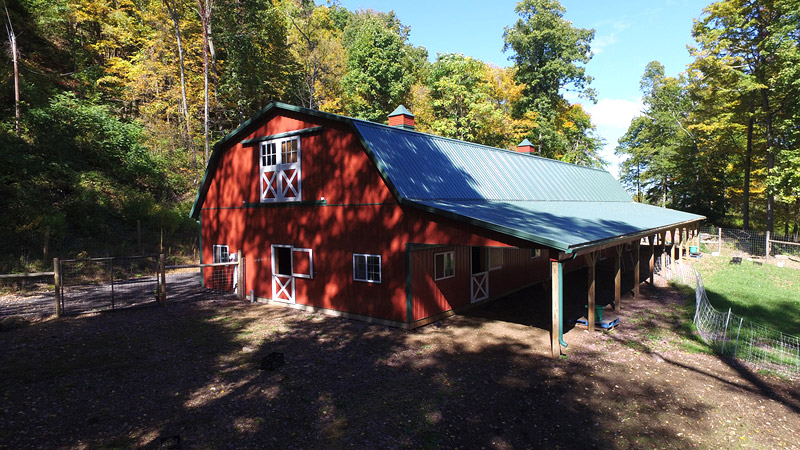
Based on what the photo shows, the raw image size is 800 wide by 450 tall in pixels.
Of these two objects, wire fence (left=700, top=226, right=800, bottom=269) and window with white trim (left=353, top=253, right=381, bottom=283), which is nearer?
window with white trim (left=353, top=253, right=381, bottom=283)

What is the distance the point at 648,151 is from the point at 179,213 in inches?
1931

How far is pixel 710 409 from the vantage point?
6879mm

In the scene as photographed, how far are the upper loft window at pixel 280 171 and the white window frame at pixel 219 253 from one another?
3463 millimetres

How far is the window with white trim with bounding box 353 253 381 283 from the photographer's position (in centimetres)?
1185

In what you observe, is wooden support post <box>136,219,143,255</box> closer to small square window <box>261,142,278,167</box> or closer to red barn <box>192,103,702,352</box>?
red barn <box>192,103,702,352</box>

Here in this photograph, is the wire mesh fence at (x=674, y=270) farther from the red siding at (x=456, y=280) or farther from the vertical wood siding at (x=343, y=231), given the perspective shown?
the vertical wood siding at (x=343, y=231)

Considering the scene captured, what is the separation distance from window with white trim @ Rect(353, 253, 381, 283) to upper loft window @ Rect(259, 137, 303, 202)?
128 inches

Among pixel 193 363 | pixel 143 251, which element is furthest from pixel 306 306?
pixel 143 251

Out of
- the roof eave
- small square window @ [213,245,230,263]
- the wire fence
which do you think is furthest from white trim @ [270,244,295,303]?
the wire fence

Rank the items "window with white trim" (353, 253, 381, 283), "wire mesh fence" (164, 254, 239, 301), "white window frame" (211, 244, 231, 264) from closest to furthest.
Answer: "window with white trim" (353, 253, 381, 283) < "wire mesh fence" (164, 254, 239, 301) < "white window frame" (211, 244, 231, 264)

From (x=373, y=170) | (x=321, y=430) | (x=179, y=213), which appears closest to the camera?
(x=321, y=430)

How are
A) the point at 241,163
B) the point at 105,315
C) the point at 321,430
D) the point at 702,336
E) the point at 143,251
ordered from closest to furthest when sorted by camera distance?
the point at 321,430
the point at 702,336
the point at 105,315
the point at 241,163
the point at 143,251

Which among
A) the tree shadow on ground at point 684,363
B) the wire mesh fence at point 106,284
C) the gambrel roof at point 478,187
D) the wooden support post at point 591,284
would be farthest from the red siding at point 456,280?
the wire mesh fence at point 106,284

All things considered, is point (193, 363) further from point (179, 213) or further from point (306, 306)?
point (179, 213)
